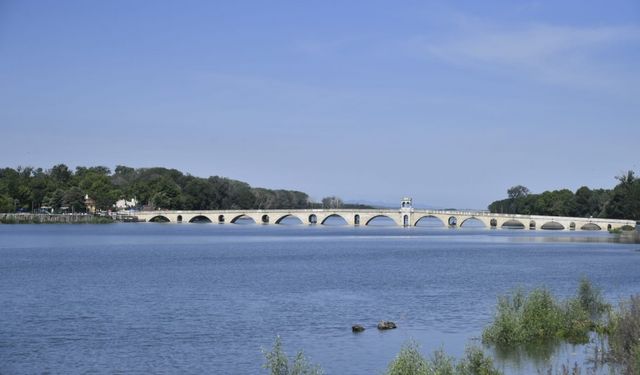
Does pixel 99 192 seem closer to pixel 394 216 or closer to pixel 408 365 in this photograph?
pixel 394 216

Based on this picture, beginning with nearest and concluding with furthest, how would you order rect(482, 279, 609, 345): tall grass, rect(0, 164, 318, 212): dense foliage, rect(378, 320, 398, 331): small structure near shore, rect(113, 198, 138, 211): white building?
rect(482, 279, 609, 345): tall grass
rect(378, 320, 398, 331): small structure near shore
rect(0, 164, 318, 212): dense foliage
rect(113, 198, 138, 211): white building

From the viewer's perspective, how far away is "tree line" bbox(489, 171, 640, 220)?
4948 inches

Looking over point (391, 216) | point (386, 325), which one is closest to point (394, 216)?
point (391, 216)

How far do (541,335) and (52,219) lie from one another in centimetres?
13906

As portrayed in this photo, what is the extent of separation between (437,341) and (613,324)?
17.8 feet

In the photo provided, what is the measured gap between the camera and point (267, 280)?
48156mm

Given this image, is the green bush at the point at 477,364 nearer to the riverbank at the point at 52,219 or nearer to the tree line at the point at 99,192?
the riverbank at the point at 52,219

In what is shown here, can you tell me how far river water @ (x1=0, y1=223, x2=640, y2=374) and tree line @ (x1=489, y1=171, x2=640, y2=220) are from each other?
188 ft

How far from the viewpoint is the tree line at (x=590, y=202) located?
126m

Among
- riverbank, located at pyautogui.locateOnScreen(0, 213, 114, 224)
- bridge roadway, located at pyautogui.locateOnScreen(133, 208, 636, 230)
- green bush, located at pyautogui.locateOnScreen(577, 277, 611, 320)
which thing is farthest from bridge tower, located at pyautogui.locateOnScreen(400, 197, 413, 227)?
green bush, located at pyautogui.locateOnScreen(577, 277, 611, 320)

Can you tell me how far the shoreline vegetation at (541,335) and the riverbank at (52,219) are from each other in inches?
5215

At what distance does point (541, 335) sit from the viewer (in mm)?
27047

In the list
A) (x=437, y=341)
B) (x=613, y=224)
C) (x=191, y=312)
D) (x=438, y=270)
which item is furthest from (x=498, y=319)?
(x=613, y=224)

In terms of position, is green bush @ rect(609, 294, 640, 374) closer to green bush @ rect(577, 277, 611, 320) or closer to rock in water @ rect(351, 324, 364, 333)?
green bush @ rect(577, 277, 611, 320)
